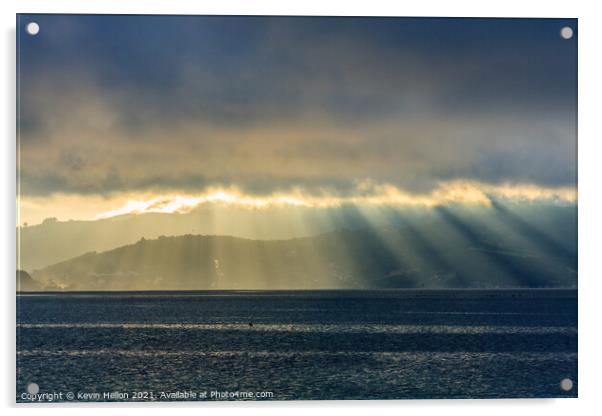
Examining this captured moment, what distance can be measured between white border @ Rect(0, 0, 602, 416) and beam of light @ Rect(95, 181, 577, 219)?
1.41m

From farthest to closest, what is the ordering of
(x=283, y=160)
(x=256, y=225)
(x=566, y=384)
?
(x=256, y=225), (x=283, y=160), (x=566, y=384)

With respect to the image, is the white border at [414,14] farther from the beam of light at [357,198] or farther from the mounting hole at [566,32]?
the beam of light at [357,198]

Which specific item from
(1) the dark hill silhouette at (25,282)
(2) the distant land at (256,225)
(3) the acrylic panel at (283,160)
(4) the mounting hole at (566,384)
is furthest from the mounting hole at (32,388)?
(4) the mounting hole at (566,384)

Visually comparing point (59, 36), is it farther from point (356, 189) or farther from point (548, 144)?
point (548, 144)

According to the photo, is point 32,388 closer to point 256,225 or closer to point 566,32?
point 256,225

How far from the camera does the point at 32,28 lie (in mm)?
10820

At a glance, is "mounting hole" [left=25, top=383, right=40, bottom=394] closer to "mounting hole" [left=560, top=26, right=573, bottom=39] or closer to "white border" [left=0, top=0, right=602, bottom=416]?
"white border" [left=0, top=0, right=602, bottom=416]

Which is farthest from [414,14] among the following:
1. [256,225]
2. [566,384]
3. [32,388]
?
[32,388]

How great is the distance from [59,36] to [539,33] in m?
5.98

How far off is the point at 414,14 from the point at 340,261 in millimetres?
5739

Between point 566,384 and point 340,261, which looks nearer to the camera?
point 566,384

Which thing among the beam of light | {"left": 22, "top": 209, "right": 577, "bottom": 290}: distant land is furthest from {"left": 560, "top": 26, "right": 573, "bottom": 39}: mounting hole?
{"left": 22, "top": 209, "right": 577, "bottom": 290}: distant land

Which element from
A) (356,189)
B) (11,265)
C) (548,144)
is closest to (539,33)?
(548,144)

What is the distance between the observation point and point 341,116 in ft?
41.4
